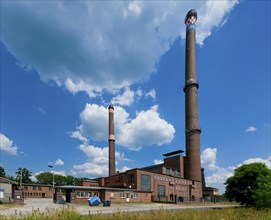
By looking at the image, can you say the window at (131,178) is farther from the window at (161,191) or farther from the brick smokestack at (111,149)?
the brick smokestack at (111,149)

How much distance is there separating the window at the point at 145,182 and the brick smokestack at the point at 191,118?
1699cm

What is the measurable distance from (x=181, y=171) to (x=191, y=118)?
16641mm

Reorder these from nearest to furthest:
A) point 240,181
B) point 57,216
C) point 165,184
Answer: point 57,216 → point 240,181 → point 165,184

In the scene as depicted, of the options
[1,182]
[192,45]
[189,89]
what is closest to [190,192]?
[189,89]

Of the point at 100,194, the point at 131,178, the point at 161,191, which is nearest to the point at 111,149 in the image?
the point at 131,178

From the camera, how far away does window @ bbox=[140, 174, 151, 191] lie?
5891 centimetres

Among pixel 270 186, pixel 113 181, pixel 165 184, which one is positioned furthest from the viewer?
pixel 113 181

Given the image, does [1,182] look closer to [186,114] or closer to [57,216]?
[57,216]

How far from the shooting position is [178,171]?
75250 mm

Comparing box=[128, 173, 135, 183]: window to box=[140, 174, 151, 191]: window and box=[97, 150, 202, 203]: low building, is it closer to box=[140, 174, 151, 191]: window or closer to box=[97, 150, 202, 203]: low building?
box=[97, 150, 202, 203]: low building

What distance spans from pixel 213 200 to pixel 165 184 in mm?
19401

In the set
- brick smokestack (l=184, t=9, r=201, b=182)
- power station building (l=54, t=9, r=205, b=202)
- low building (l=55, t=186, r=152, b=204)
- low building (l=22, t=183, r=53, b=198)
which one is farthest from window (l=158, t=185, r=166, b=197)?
low building (l=22, t=183, r=53, b=198)

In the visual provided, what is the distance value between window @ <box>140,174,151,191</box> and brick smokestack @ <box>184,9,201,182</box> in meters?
17.0

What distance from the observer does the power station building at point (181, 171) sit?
197 feet
